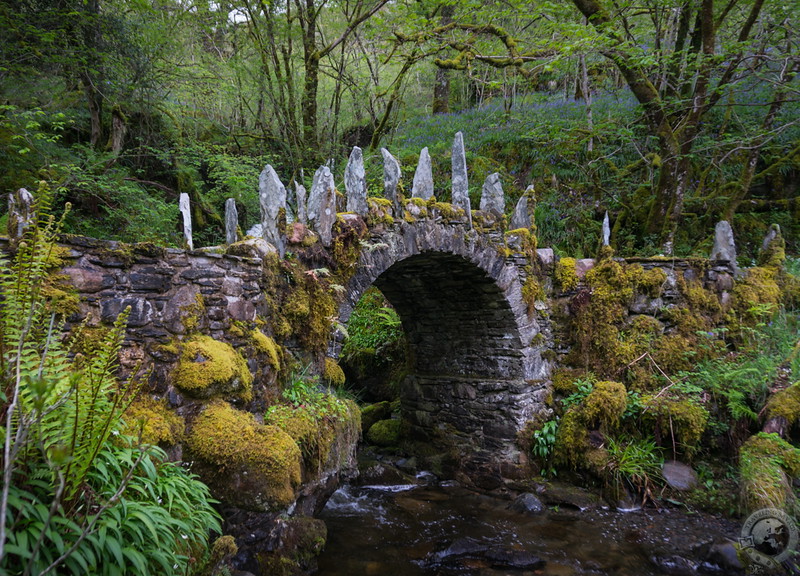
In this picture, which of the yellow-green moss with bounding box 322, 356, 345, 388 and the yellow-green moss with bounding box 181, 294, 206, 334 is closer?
the yellow-green moss with bounding box 181, 294, 206, 334

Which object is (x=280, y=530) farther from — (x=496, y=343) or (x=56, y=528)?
(x=496, y=343)

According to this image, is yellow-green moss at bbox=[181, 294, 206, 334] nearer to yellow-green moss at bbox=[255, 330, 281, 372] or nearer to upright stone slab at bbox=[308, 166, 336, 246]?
yellow-green moss at bbox=[255, 330, 281, 372]

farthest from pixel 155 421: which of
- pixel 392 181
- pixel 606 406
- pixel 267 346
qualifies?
pixel 606 406

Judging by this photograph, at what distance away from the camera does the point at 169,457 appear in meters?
2.99

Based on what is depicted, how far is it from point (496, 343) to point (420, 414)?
6.70ft

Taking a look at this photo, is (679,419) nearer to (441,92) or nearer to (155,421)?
(155,421)

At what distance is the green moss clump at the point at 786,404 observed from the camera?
18.6ft

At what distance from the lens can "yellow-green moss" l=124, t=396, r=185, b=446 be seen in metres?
2.78

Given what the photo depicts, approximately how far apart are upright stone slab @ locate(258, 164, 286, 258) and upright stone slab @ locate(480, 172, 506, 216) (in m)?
3.58

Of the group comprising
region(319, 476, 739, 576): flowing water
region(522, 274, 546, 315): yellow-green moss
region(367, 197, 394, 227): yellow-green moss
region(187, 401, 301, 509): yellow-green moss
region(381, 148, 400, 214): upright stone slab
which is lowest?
region(319, 476, 739, 576): flowing water

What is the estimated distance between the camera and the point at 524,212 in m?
7.20

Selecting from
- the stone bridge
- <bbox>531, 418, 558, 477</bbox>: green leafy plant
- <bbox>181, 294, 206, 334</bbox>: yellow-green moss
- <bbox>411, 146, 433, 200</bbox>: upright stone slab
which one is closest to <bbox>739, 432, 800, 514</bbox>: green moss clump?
<bbox>531, 418, 558, 477</bbox>: green leafy plant

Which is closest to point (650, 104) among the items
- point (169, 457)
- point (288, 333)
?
point (288, 333)

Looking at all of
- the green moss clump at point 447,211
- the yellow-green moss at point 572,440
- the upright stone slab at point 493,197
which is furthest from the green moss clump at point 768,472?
the green moss clump at point 447,211
